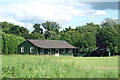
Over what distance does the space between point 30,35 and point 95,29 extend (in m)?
18.7

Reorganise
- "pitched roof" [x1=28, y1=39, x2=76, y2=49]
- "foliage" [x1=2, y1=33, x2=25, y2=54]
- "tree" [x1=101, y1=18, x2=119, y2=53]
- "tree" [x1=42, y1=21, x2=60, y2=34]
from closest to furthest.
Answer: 1. "foliage" [x1=2, y1=33, x2=25, y2=54]
2. "pitched roof" [x1=28, y1=39, x2=76, y2=49]
3. "tree" [x1=101, y1=18, x2=119, y2=53]
4. "tree" [x1=42, y1=21, x2=60, y2=34]

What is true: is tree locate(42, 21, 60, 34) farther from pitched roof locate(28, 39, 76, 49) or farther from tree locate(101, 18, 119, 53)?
tree locate(101, 18, 119, 53)

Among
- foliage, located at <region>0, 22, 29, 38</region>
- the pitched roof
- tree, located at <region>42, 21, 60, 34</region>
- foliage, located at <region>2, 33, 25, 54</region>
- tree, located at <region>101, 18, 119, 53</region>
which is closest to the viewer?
foliage, located at <region>2, 33, 25, 54</region>

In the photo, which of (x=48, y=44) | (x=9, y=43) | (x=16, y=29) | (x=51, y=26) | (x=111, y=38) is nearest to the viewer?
(x=9, y=43)

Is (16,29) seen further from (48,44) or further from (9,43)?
(9,43)

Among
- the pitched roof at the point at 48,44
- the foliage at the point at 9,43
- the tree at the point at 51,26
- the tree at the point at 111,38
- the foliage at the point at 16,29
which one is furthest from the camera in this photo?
the foliage at the point at 16,29

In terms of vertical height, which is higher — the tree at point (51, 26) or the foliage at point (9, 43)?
the tree at point (51, 26)

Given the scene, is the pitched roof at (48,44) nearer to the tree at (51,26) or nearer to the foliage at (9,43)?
the foliage at (9,43)

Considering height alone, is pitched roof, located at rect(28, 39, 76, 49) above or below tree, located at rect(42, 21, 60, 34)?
below

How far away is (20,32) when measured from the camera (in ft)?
187

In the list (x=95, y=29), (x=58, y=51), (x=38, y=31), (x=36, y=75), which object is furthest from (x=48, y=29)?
(x=36, y=75)

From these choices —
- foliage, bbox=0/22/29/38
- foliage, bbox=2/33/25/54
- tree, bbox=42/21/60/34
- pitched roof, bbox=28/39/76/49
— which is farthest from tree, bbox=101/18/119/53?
foliage, bbox=0/22/29/38

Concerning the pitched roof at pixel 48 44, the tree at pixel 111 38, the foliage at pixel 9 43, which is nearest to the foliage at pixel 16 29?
the pitched roof at pixel 48 44

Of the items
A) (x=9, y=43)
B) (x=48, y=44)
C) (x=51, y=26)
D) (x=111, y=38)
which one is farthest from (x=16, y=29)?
(x=111, y=38)
